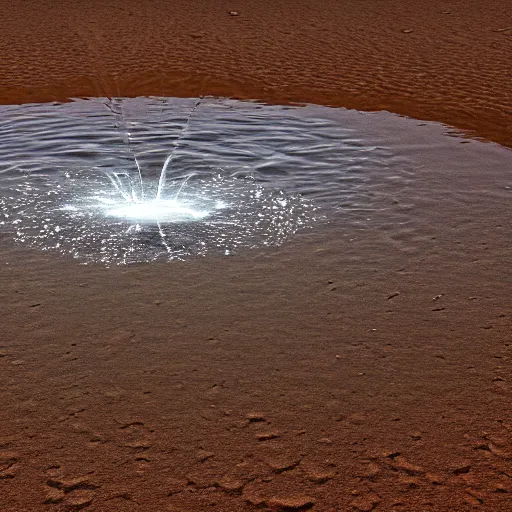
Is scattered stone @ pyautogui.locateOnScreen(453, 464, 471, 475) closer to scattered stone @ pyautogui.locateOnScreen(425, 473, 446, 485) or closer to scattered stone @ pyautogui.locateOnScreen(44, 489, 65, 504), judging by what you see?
scattered stone @ pyautogui.locateOnScreen(425, 473, 446, 485)

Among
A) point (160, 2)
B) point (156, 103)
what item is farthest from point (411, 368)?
point (160, 2)

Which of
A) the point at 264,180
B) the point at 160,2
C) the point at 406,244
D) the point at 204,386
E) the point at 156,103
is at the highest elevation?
the point at 160,2

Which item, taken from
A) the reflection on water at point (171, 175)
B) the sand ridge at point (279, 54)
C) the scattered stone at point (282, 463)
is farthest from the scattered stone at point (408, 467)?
the sand ridge at point (279, 54)

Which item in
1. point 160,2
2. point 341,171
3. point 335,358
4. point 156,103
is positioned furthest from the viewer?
point 160,2

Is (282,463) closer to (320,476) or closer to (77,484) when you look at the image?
(320,476)

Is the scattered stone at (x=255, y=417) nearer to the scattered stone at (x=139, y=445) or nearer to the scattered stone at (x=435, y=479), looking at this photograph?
the scattered stone at (x=139, y=445)

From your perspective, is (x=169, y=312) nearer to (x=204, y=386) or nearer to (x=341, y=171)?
A: (x=204, y=386)
